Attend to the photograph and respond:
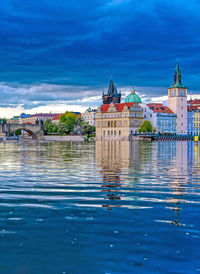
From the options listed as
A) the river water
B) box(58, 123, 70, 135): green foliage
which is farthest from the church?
the river water

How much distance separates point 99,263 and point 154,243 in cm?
160

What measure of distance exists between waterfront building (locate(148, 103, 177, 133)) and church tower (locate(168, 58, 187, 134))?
2.47m

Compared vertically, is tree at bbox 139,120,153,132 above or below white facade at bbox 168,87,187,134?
below

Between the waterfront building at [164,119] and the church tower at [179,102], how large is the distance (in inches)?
97.2

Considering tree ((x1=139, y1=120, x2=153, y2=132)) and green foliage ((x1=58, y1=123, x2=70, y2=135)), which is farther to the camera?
green foliage ((x1=58, y1=123, x2=70, y2=135))

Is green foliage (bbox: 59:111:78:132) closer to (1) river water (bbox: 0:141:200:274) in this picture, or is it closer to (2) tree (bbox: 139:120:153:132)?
(2) tree (bbox: 139:120:153:132)

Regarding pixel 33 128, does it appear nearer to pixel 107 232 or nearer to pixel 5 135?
pixel 5 135

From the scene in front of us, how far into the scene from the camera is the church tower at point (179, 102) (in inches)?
6555

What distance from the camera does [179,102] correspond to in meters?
167

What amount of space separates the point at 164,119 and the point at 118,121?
1879 centimetres

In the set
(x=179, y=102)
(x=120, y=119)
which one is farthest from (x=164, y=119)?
(x=120, y=119)

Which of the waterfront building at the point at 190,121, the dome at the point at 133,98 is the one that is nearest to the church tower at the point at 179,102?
the waterfront building at the point at 190,121

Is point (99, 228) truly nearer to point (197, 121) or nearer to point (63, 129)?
point (63, 129)

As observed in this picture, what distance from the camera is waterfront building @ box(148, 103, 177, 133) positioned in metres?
161
